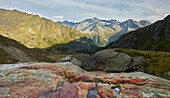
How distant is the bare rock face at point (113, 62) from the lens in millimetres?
43713

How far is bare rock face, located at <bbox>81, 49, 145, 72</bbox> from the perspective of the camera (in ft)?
143

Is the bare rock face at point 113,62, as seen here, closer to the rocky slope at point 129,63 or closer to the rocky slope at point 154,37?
the rocky slope at point 129,63

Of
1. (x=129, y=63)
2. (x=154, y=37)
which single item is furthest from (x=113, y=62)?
(x=154, y=37)

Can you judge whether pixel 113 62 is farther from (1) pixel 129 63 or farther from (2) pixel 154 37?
(2) pixel 154 37

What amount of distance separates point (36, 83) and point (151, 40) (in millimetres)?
189785

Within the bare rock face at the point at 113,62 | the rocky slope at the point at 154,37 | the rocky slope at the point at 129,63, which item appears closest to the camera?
the rocky slope at the point at 129,63

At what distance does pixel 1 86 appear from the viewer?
10586mm

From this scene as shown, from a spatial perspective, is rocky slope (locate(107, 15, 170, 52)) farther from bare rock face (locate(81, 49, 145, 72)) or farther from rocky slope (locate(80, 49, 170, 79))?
bare rock face (locate(81, 49, 145, 72))

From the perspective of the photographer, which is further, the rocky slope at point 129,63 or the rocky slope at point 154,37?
the rocky slope at point 154,37

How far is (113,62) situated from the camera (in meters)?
46.2

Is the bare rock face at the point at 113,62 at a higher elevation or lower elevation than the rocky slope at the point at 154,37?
lower

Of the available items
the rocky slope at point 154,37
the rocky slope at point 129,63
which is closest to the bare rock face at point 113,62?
the rocky slope at point 129,63

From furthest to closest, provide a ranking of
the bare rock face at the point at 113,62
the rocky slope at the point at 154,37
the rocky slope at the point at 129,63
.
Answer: the rocky slope at the point at 154,37 < the bare rock face at the point at 113,62 < the rocky slope at the point at 129,63

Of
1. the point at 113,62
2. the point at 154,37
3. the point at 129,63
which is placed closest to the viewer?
the point at 129,63
